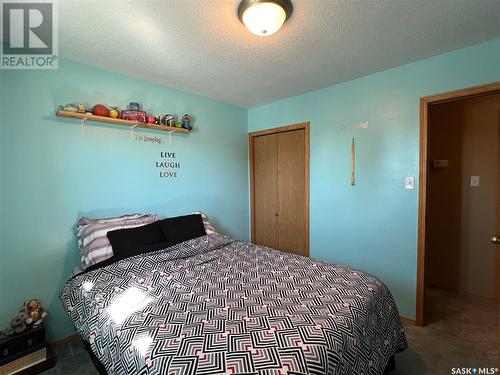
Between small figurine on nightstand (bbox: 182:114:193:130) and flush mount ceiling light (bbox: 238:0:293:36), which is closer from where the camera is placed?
flush mount ceiling light (bbox: 238:0:293:36)

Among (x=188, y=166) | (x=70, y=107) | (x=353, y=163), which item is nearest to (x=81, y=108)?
(x=70, y=107)

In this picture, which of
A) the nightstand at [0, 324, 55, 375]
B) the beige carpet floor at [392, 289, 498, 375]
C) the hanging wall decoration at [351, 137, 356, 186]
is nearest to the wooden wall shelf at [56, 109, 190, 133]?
the nightstand at [0, 324, 55, 375]

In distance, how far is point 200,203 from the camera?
9.73 feet

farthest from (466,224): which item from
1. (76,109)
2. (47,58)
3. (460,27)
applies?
(47,58)

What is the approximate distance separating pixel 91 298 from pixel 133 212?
1019 mm

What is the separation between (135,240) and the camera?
1.97 m

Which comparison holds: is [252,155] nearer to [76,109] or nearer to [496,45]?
[76,109]

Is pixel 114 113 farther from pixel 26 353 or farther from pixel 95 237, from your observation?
pixel 26 353

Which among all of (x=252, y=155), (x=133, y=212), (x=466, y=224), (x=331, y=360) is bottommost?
(x=331, y=360)

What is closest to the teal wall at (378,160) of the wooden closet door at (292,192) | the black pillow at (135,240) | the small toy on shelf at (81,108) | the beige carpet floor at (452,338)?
the wooden closet door at (292,192)

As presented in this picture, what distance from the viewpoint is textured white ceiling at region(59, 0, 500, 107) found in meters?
1.46
